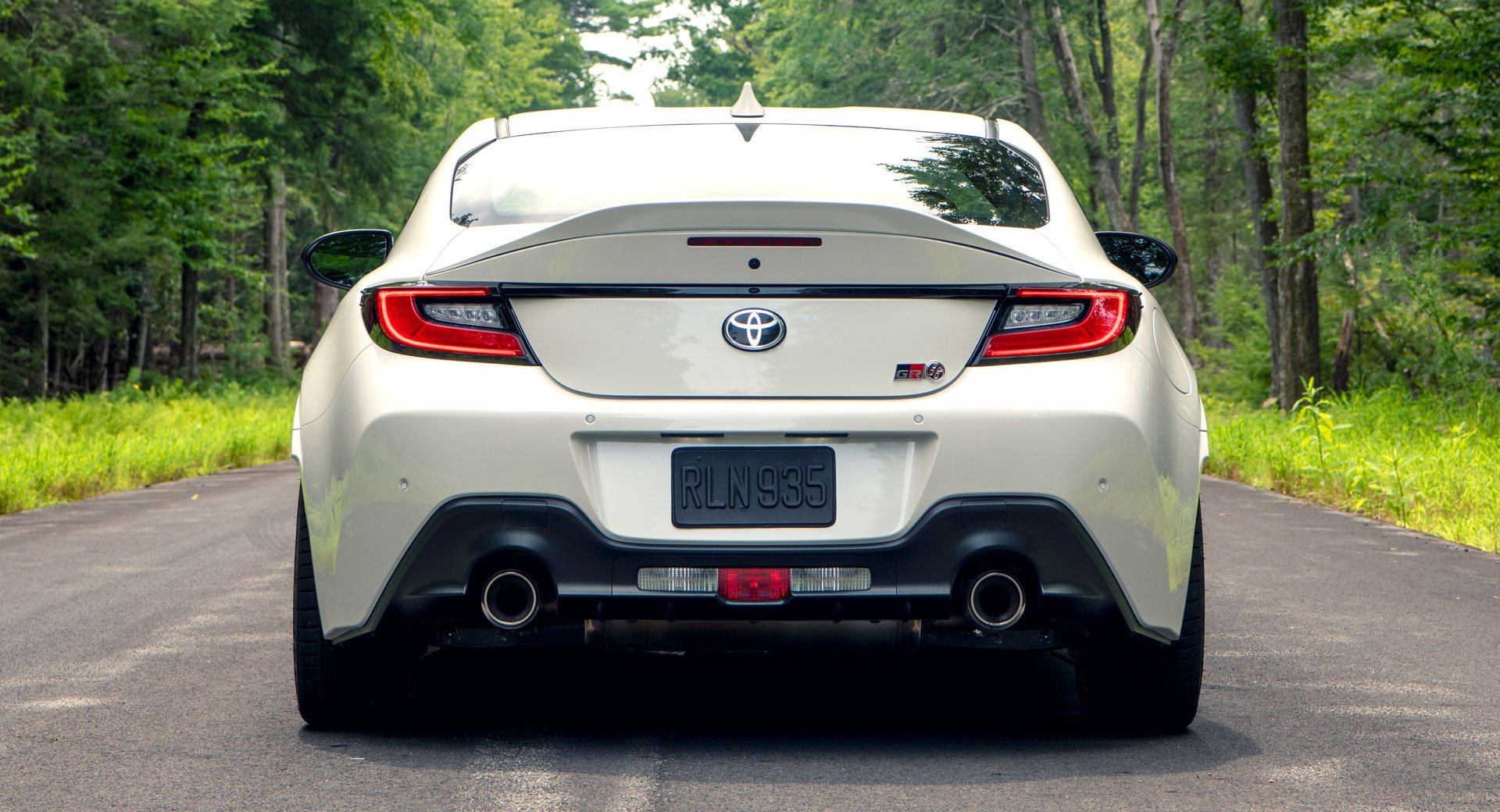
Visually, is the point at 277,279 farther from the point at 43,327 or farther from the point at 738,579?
the point at 738,579

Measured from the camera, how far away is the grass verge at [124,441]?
40.2ft

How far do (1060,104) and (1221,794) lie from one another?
37.5m

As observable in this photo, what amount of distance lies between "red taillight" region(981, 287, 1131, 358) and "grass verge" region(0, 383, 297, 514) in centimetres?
910

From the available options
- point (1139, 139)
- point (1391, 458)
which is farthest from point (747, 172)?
point (1139, 139)

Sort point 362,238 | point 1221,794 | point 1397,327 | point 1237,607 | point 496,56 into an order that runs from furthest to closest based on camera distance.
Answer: point 496,56 → point 1397,327 → point 1237,607 → point 362,238 → point 1221,794

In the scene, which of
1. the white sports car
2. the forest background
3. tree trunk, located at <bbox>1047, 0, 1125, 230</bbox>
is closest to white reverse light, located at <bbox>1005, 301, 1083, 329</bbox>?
the white sports car

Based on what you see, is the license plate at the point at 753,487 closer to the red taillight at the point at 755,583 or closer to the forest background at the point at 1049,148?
the red taillight at the point at 755,583

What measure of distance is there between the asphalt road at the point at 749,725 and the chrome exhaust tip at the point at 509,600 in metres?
0.36

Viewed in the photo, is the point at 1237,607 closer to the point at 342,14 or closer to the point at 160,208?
the point at 160,208

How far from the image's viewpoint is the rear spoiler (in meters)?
3.74

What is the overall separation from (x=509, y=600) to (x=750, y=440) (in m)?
0.68

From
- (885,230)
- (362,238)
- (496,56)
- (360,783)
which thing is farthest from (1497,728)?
(496,56)

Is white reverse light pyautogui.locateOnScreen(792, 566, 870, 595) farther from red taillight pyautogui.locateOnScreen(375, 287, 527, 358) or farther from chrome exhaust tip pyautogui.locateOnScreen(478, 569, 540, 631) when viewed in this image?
red taillight pyautogui.locateOnScreen(375, 287, 527, 358)

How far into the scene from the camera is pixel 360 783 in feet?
12.1
